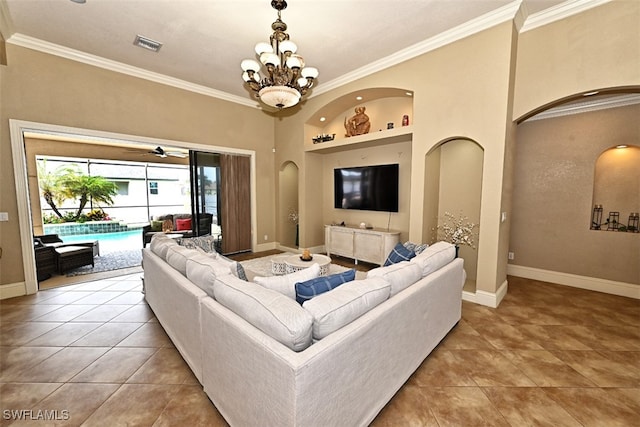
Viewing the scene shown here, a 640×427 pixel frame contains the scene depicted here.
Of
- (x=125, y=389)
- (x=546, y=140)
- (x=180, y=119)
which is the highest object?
(x=180, y=119)

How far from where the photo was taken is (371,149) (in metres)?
5.24

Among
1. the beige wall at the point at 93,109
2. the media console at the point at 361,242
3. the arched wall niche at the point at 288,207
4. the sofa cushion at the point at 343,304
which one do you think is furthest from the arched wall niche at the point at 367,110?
the sofa cushion at the point at 343,304

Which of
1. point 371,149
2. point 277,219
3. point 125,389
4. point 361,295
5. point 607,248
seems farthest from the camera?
point 277,219

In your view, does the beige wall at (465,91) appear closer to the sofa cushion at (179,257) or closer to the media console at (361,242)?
the media console at (361,242)

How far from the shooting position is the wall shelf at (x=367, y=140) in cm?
409

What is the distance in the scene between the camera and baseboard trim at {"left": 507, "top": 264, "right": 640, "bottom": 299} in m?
3.56

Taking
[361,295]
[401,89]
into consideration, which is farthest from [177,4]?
[361,295]

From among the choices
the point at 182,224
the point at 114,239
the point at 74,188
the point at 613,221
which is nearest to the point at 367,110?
the point at 613,221

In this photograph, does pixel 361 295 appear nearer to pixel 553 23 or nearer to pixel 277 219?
pixel 553 23

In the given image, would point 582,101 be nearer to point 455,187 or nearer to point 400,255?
point 455,187

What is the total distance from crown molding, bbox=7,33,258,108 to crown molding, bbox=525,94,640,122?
567 cm

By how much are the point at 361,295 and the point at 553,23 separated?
154 inches

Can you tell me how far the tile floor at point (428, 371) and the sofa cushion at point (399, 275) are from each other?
30.5 inches

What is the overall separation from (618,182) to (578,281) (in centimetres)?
157
